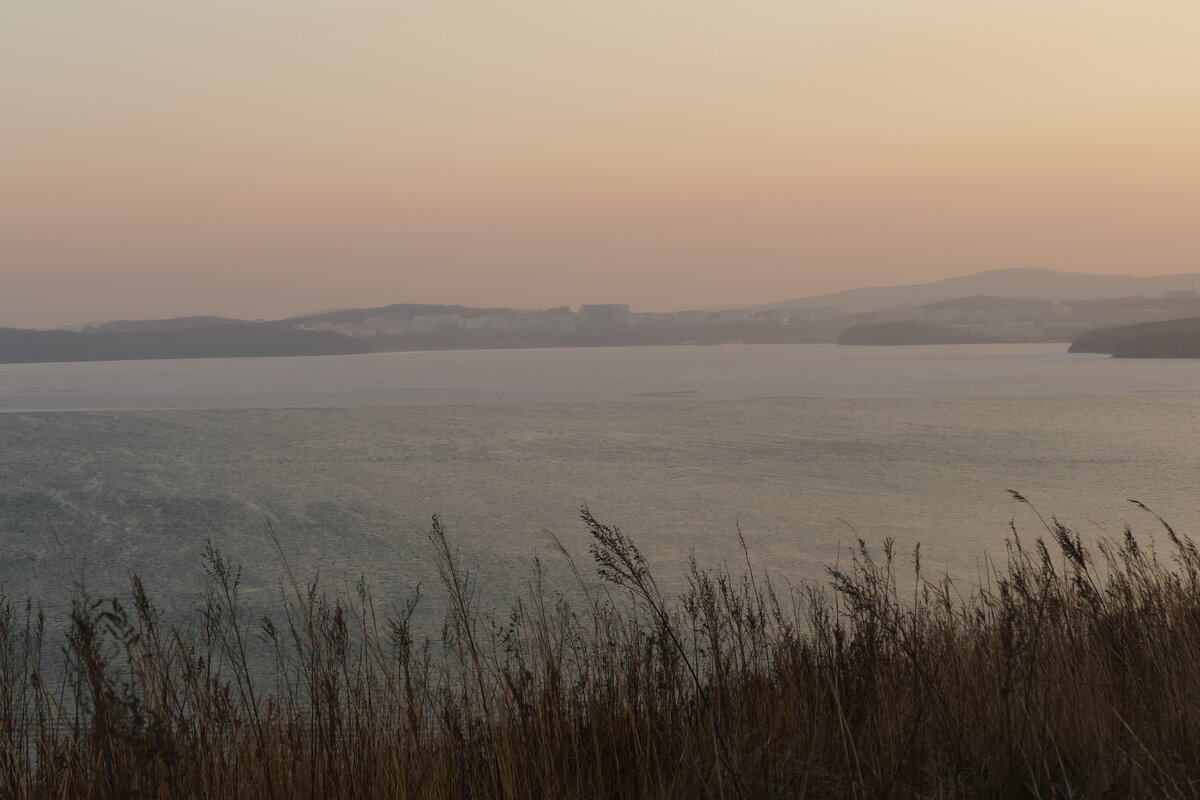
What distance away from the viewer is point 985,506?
63.3 feet

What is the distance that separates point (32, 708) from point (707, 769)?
610 cm

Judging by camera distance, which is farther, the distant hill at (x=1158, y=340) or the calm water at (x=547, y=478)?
the distant hill at (x=1158, y=340)

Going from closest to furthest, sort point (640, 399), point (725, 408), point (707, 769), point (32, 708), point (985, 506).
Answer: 1. point (707, 769)
2. point (32, 708)
3. point (985, 506)
4. point (725, 408)
5. point (640, 399)

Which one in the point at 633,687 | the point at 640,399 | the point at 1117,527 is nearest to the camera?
the point at 633,687

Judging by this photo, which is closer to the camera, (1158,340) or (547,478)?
(547,478)

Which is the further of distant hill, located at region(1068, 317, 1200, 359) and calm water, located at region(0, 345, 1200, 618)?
distant hill, located at region(1068, 317, 1200, 359)

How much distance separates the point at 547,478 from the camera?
25.3 meters

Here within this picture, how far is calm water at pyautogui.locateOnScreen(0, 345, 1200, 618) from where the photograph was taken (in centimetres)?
1590

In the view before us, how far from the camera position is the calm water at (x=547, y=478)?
52.2 ft

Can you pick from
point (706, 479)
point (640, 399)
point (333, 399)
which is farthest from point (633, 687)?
point (333, 399)

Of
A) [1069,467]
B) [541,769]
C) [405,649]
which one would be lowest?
[1069,467]

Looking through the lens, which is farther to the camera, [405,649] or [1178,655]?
[1178,655]

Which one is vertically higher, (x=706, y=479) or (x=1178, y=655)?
(x=1178, y=655)

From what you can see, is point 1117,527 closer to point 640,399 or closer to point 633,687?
point 633,687
